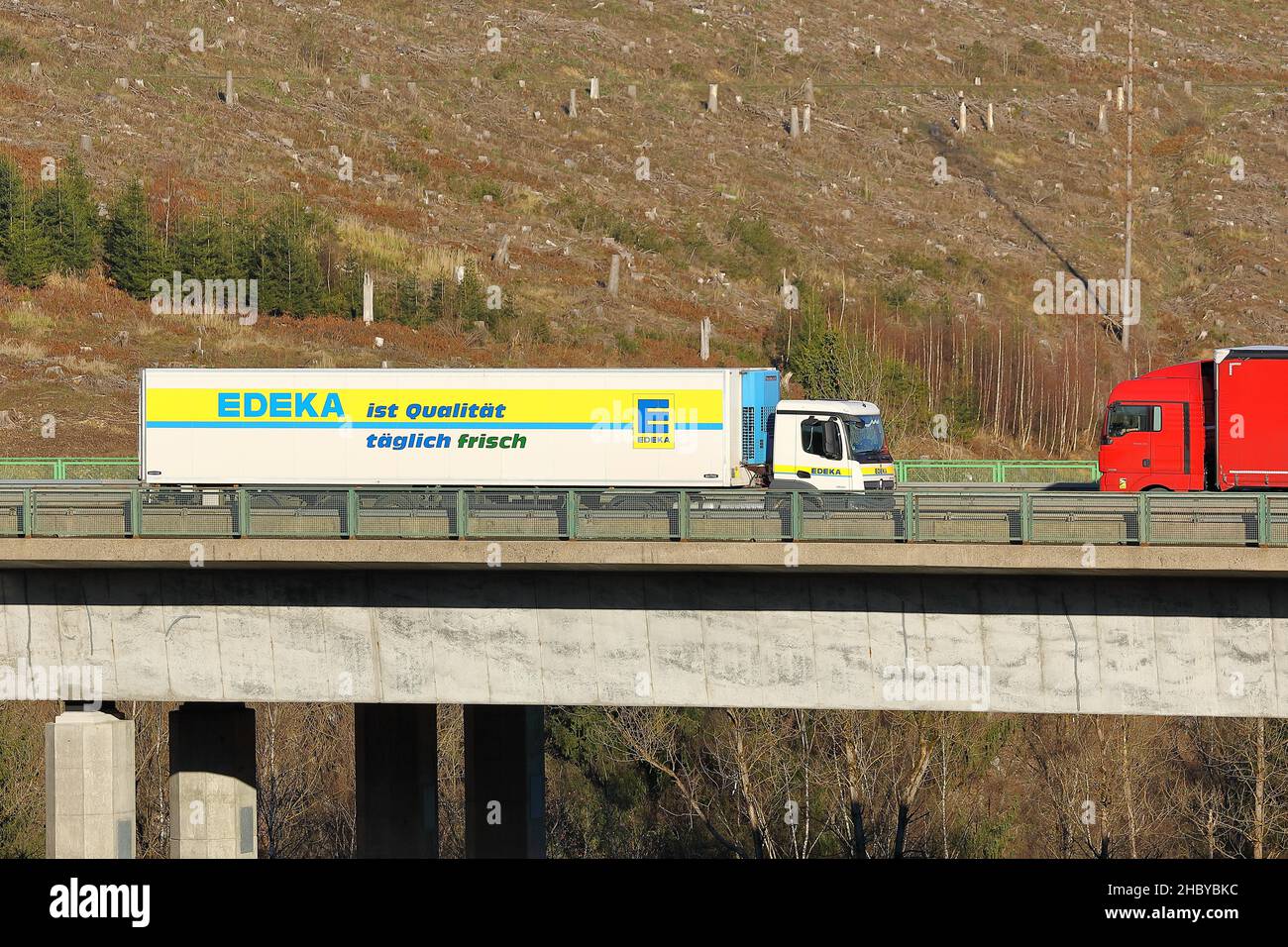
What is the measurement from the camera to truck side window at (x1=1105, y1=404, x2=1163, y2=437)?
33469 millimetres

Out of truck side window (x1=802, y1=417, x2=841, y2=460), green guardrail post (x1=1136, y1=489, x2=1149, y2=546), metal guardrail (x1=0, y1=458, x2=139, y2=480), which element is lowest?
green guardrail post (x1=1136, y1=489, x2=1149, y2=546)

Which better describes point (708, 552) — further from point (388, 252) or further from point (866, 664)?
point (388, 252)

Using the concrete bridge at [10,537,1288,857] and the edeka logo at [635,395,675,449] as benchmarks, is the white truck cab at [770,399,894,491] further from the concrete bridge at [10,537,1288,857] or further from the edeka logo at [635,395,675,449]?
the concrete bridge at [10,537,1288,857]

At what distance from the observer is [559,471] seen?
32000 millimetres

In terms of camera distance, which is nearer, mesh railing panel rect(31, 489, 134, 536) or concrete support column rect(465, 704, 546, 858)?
mesh railing panel rect(31, 489, 134, 536)

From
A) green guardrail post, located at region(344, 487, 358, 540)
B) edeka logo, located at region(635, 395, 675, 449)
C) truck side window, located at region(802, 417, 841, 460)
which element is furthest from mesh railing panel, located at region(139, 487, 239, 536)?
truck side window, located at region(802, 417, 841, 460)

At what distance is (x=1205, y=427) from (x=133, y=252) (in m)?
47.5

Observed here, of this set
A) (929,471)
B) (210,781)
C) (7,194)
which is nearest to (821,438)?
(929,471)

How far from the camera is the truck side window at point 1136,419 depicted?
33469 millimetres

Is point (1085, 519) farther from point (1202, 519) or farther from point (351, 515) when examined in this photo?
point (351, 515)

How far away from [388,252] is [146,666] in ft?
167

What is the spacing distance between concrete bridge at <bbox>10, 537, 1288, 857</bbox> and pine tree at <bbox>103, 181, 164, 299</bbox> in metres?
43.1

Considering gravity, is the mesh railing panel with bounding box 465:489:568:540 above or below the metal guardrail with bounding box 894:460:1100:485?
below

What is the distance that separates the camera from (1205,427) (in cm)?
3319
